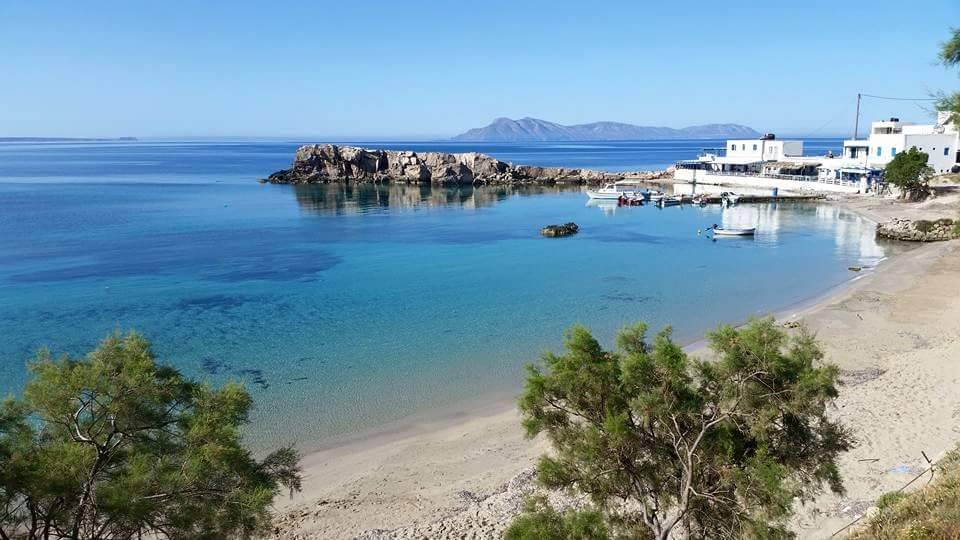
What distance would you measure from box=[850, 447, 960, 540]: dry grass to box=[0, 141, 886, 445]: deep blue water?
1258cm

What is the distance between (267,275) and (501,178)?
65.3 metres

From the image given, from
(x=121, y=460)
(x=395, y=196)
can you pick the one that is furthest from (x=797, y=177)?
(x=121, y=460)

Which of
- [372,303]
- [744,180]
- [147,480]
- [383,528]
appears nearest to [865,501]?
[383,528]

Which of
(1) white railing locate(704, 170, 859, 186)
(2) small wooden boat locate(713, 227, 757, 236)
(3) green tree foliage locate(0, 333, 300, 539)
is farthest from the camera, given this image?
(1) white railing locate(704, 170, 859, 186)

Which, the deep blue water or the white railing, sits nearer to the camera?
the deep blue water

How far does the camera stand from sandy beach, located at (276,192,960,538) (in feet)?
44.1

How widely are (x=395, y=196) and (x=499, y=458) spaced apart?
236 feet

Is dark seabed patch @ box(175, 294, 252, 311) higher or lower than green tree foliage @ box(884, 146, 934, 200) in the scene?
lower

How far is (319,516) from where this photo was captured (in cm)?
1421

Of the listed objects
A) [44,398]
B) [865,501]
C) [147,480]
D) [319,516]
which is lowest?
[319,516]

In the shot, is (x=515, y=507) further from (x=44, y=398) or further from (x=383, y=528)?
(x=44, y=398)

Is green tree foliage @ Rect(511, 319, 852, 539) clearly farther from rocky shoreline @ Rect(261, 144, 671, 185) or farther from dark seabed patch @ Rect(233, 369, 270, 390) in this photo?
rocky shoreline @ Rect(261, 144, 671, 185)

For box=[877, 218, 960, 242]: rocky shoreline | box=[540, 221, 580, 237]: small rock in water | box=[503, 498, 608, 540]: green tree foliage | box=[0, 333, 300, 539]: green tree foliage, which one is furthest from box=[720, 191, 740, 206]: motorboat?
box=[0, 333, 300, 539]: green tree foliage

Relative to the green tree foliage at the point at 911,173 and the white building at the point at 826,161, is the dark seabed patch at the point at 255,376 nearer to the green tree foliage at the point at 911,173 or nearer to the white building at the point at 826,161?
the green tree foliage at the point at 911,173
